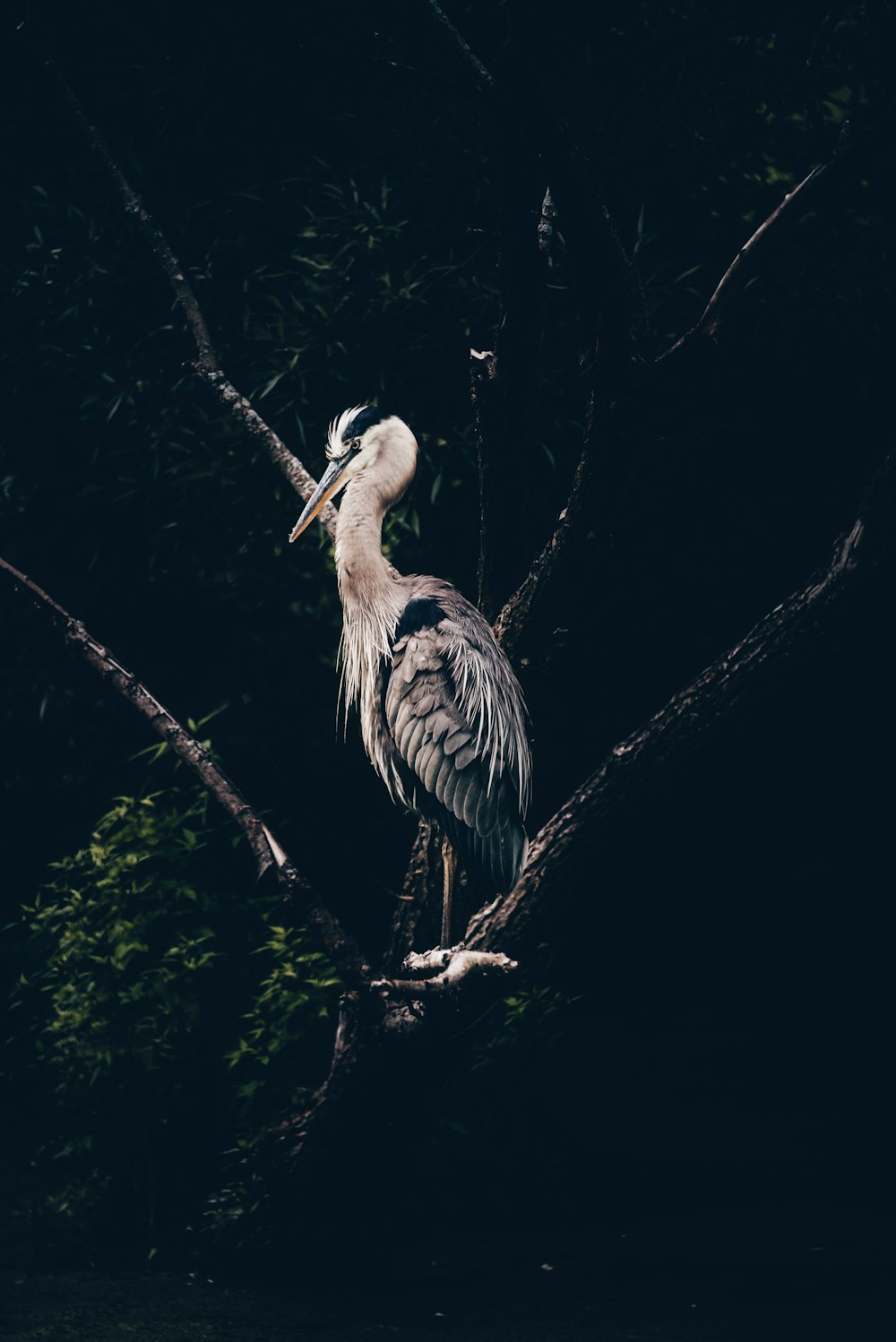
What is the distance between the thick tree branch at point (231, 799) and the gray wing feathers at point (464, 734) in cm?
39

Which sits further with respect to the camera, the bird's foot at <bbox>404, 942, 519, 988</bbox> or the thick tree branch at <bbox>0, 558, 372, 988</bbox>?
the thick tree branch at <bbox>0, 558, 372, 988</bbox>

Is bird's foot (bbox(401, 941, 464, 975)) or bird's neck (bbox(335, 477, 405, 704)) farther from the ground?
bird's neck (bbox(335, 477, 405, 704))

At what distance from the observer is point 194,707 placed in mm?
4480

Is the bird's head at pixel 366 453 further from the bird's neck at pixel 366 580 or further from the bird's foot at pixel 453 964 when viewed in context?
the bird's foot at pixel 453 964

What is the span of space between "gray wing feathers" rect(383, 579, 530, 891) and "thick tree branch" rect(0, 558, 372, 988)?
0.39 metres

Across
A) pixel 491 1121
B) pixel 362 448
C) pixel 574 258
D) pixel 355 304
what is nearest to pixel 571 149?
pixel 574 258

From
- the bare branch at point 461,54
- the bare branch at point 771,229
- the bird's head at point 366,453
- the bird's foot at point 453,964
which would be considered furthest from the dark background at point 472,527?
the bare branch at point 461,54

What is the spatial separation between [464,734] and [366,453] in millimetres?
751

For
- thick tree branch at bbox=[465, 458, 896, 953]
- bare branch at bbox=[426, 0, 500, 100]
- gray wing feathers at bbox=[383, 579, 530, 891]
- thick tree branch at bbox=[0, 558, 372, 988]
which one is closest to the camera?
bare branch at bbox=[426, 0, 500, 100]

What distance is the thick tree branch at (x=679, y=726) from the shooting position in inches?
125

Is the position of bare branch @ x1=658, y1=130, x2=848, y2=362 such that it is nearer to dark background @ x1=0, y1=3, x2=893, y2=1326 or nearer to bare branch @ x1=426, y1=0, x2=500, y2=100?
bare branch @ x1=426, y1=0, x2=500, y2=100

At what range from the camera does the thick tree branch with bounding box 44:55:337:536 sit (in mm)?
3764

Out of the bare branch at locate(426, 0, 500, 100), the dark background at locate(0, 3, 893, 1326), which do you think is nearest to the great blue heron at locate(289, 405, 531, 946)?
the dark background at locate(0, 3, 893, 1326)

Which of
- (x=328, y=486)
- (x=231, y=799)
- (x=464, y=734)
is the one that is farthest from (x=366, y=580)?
(x=231, y=799)
